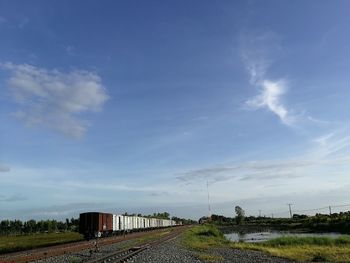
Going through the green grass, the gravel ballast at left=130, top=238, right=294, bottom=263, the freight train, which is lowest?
the gravel ballast at left=130, top=238, right=294, bottom=263

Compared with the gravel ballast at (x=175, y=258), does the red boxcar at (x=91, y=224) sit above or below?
above

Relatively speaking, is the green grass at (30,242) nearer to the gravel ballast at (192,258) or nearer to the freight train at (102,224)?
the freight train at (102,224)

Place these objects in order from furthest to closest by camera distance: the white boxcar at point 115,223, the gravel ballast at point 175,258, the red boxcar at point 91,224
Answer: the white boxcar at point 115,223 → the red boxcar at point 91,224 → the gravel ballast at point 175,258

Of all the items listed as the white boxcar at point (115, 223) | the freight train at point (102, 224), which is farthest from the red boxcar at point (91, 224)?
the white boxcar at point (115, 223)

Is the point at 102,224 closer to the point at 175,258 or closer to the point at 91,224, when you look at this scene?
the point at 91,224

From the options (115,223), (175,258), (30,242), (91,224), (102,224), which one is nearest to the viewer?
(175,258)

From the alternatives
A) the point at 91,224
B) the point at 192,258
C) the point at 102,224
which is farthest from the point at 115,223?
the point at 192,258

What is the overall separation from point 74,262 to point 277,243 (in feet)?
106

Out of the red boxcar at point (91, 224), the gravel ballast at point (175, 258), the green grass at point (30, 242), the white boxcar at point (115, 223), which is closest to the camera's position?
the gravel ballast at point (175, 258)

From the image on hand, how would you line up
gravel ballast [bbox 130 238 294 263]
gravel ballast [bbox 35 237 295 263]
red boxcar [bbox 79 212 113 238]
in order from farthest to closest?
red boxcar [bbox 79 212 113 238] → gravel ballast [bbox 130 238 294 263] → gravel ballast [bbox 35 237 295 263]

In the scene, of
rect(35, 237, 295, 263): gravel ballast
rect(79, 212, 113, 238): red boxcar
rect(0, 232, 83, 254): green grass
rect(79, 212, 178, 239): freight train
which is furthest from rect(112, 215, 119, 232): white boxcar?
rect(35, 237, 295, 263): gravel ballast

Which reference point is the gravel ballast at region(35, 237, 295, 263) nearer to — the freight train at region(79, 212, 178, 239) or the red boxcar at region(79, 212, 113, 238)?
the red boxcar at region(79, 212, 113, 238)

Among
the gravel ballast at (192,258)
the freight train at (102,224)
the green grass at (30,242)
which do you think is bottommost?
the gravel ballast at (192,258)

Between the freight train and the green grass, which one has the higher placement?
the freight train
